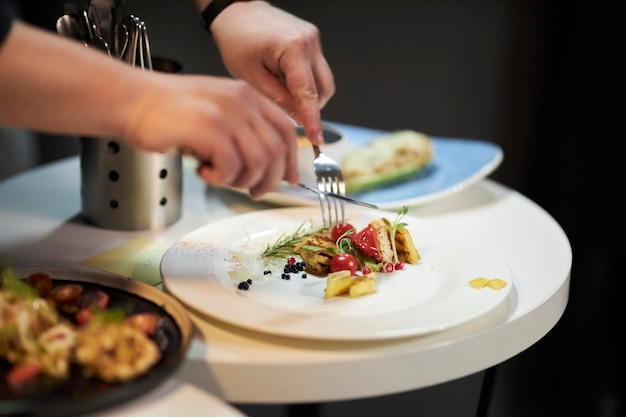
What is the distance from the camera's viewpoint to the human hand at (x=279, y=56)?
1417mm

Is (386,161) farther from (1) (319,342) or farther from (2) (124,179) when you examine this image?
(1) (319,342)

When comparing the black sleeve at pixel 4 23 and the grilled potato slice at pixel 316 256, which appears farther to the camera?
the grilled potato slice at pixel 316 256

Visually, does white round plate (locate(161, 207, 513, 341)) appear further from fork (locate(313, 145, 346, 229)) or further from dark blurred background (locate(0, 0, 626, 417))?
dark blurred background (locate(0, 0, 626, 417))

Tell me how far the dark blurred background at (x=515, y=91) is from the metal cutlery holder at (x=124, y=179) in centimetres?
162

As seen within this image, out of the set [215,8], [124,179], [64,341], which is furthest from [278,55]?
[64,341]

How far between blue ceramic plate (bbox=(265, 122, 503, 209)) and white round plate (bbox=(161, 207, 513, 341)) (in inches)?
6.8

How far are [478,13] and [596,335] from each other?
1.29 meters

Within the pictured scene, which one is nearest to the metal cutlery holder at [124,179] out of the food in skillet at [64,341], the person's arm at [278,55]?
the person's arm at [278,55]

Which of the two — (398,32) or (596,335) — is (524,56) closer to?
(398,32)

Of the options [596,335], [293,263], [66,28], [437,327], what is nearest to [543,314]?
[437,327]

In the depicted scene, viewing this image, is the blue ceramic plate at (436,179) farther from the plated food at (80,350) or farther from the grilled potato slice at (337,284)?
the plated food at (80,350)

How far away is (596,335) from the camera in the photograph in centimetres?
274

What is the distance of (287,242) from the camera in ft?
4.17

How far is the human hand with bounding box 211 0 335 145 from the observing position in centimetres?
142
